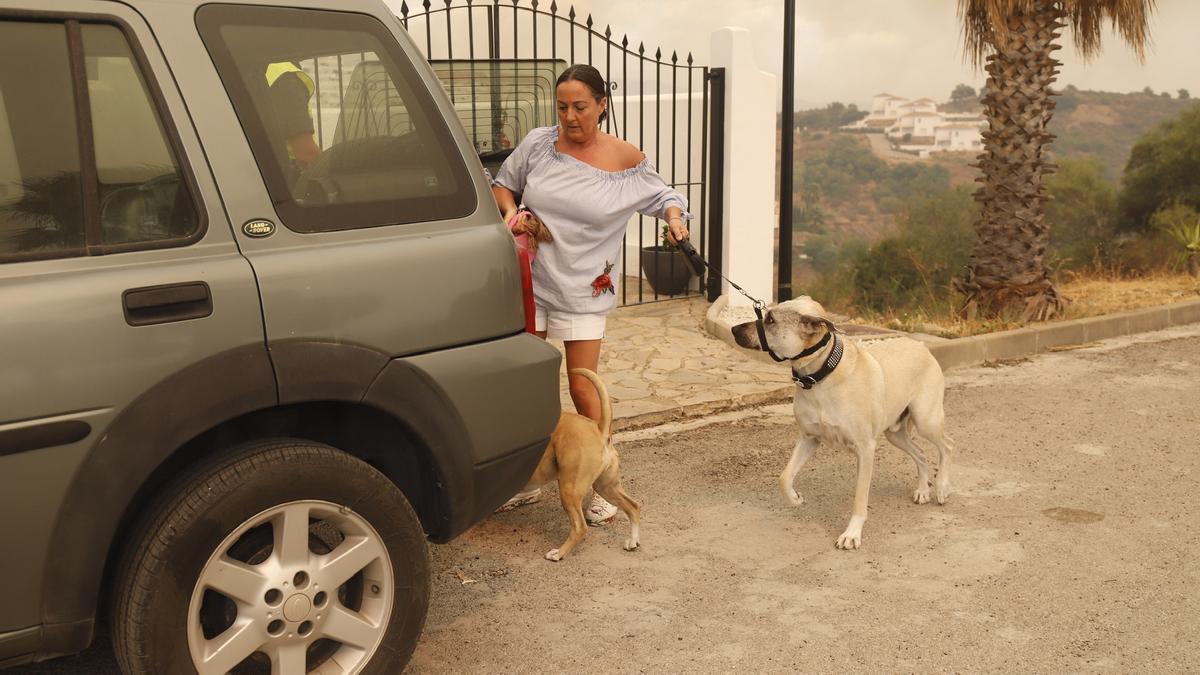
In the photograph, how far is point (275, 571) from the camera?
113 inches

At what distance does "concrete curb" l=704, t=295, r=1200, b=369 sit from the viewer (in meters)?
8.17

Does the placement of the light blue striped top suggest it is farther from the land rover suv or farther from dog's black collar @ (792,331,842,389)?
the land rover suv

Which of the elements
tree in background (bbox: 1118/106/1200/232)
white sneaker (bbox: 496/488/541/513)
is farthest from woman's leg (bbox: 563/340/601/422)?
tree in background (bbox: 1118/106/1200/232)

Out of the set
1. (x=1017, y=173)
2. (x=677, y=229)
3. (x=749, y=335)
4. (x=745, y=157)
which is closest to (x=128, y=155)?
(x=677, y=229)

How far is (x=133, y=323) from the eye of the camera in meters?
2.59

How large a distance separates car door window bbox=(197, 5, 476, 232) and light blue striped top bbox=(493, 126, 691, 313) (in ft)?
4.27

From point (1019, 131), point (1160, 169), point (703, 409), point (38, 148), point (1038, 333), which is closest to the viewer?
point (38, 148)

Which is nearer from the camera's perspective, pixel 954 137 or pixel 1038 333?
pixel 1038 333

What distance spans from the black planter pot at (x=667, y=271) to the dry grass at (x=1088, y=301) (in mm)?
1728

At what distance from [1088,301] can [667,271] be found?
383cm

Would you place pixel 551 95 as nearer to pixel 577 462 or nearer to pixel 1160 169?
pixel 577 462

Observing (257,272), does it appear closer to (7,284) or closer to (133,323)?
(133,323)

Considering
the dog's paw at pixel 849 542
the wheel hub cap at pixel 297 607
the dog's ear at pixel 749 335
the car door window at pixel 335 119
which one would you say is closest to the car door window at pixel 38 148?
the car door window at pixel 335 119

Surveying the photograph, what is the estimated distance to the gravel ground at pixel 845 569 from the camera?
364 centimetres
